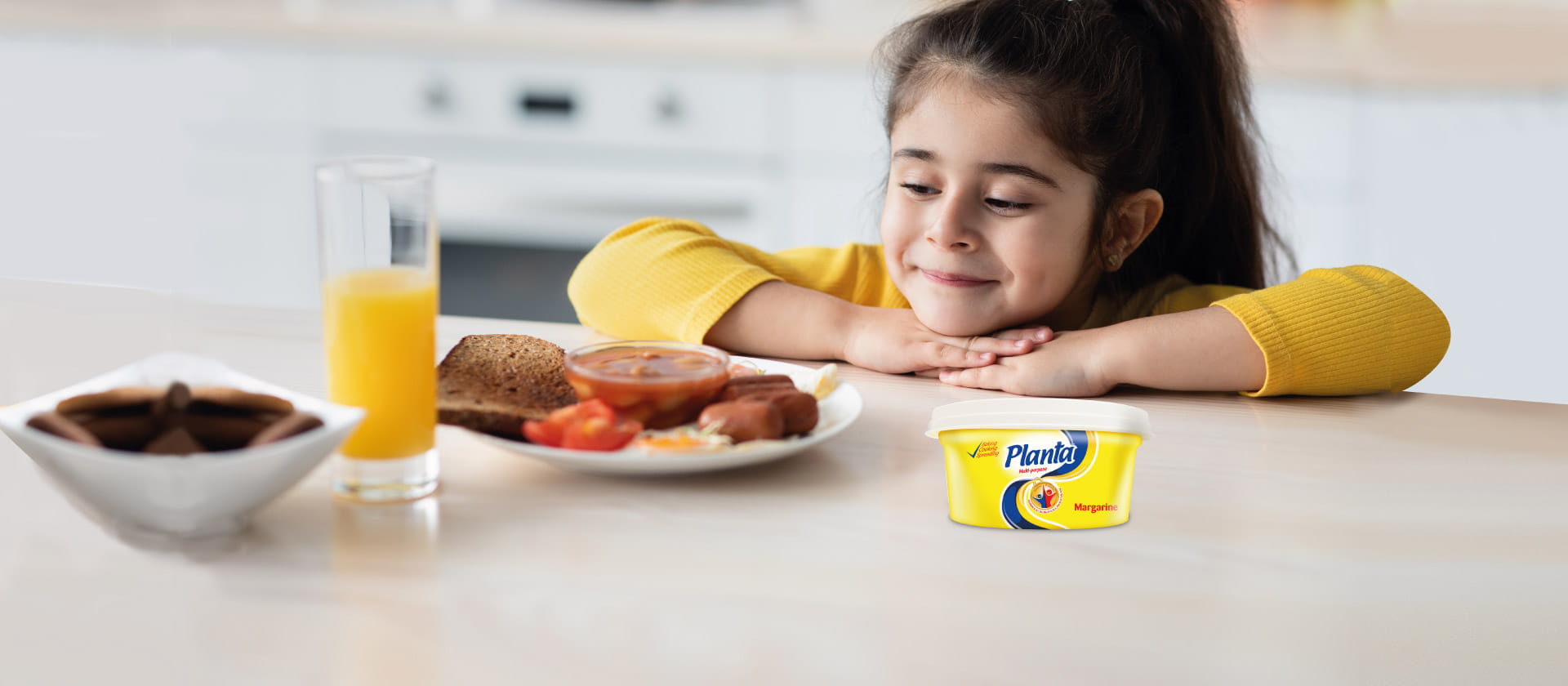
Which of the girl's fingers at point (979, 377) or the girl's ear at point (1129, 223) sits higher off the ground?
the girl's ear at point (1129, 223)

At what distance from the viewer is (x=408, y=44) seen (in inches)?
114

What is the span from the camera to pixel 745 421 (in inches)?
31.9

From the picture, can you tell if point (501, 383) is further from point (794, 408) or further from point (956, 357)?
point (956, 357)

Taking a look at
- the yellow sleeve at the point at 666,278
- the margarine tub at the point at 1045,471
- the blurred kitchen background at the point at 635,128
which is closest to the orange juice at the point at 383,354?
the margarine tub at the point at 1045,471

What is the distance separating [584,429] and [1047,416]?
0.89ft

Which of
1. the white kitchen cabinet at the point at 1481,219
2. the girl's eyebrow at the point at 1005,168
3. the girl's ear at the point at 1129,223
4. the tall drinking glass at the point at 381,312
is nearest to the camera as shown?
the tall drinking glass at the point at 381,312

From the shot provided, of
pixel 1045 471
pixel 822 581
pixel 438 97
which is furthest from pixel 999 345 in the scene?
pixel 438 97

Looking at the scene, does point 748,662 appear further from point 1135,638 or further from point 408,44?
point 408,44

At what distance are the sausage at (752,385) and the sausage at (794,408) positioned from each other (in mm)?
12

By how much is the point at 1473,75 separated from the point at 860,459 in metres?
2.07

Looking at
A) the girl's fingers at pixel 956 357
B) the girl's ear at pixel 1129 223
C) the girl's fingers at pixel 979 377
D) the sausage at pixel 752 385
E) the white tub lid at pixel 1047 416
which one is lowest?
the girl's fingers at pixel 979 377

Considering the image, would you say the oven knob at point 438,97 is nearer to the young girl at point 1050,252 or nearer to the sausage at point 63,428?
the young girl at point 1050,252

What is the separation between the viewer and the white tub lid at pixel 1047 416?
757 mm

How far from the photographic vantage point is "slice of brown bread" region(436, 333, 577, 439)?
82 centimetres
